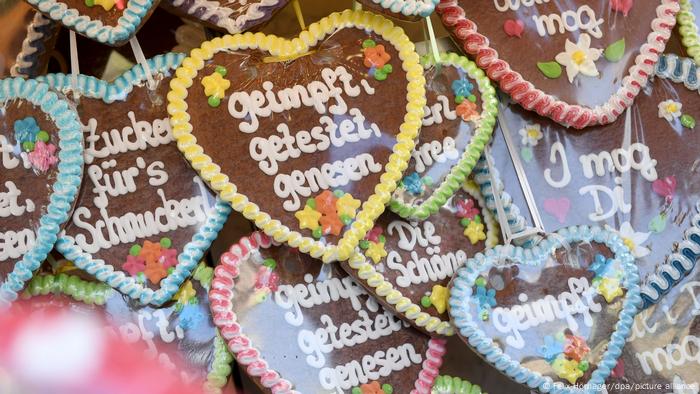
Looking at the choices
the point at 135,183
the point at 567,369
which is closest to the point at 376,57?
the point at 135,183

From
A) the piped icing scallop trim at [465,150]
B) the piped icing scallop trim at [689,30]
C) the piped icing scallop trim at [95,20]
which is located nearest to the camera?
the piped icing scallop trim at [95,20]

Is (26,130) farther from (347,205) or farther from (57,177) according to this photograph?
(347,205)

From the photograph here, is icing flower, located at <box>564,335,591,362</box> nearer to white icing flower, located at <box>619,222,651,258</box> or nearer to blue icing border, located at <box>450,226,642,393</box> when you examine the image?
blue icing border, located at <box>450,226,642,393</box>

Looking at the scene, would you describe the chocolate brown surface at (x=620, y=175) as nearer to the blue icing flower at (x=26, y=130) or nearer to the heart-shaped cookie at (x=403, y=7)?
the heart-shaped cookie at (x=403, y=7)

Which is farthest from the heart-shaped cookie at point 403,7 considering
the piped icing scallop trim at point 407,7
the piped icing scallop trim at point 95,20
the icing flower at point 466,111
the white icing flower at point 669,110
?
the white icing flower at point 669,110

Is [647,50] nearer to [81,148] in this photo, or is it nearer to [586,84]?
[586,84]
